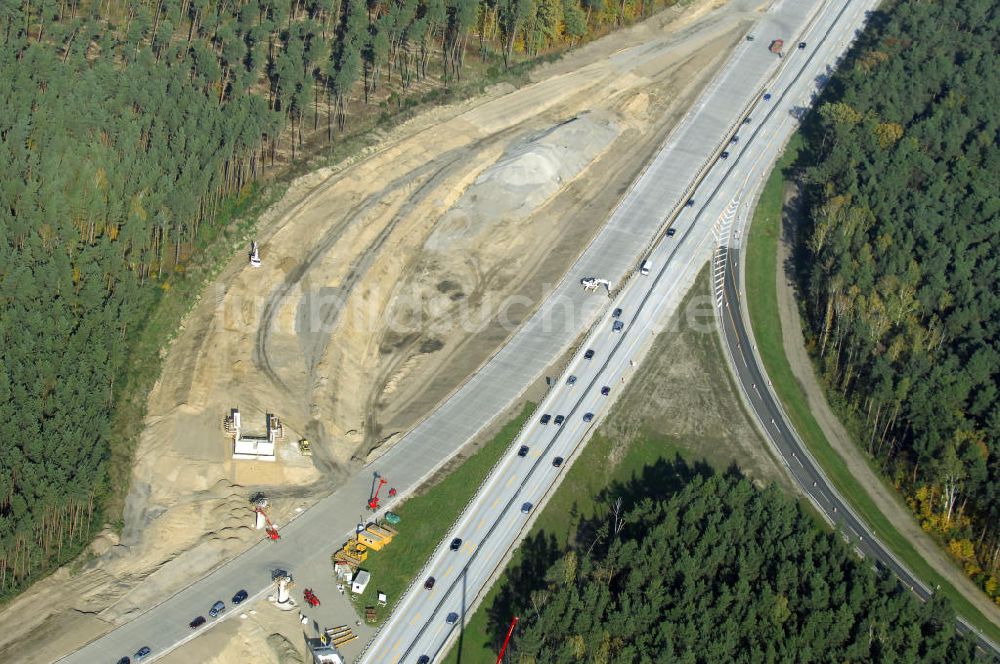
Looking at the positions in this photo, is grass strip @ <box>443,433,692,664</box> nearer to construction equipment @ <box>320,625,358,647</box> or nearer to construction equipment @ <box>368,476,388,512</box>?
construction equipment @ <box>320,625,358,647</box>

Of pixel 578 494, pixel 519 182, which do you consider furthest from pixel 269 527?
pixel 519 182

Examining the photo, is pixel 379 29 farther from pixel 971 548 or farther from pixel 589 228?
pixel 971 548

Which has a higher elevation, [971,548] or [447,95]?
[447,95]

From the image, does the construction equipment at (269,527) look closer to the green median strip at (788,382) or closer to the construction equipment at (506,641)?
the construction equipment at (506,641)

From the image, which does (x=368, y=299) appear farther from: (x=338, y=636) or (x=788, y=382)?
(x=788, y=382)

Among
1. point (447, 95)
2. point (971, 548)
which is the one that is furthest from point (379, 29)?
point (971, 548)
